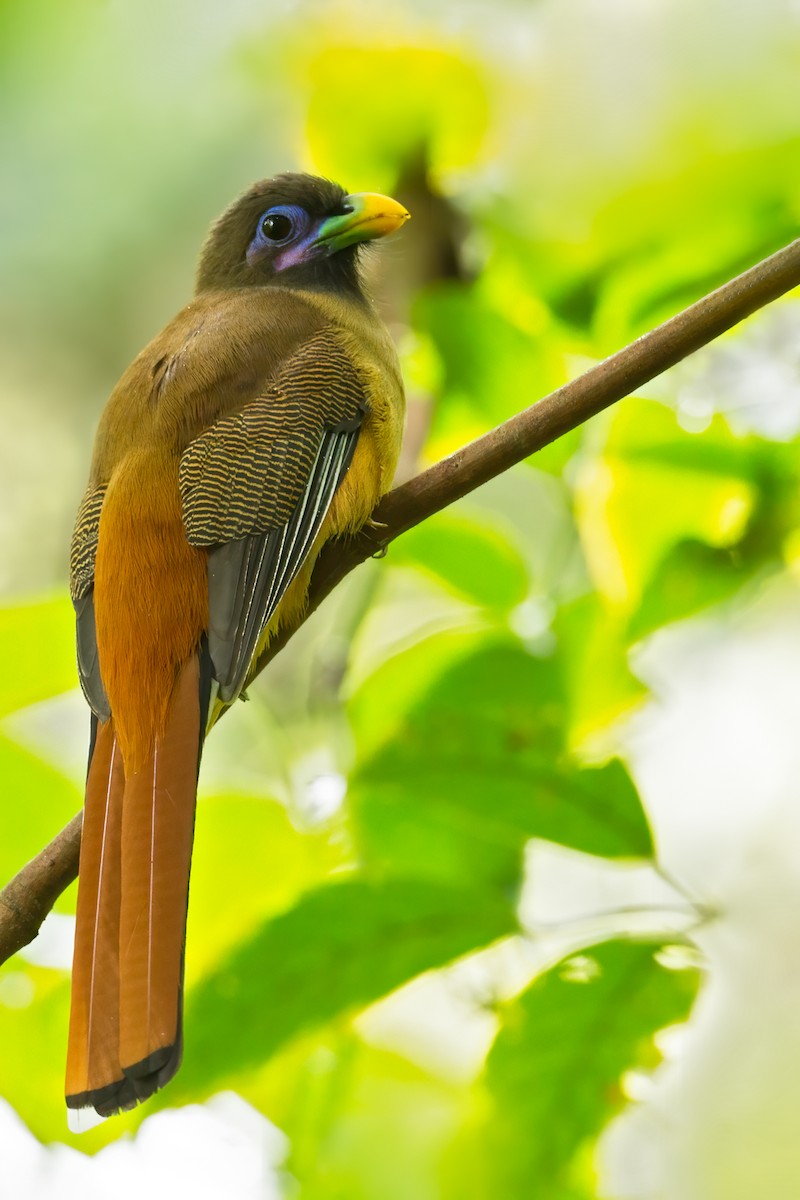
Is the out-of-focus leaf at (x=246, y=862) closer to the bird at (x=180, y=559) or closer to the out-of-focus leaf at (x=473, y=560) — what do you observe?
the bird at (x=180, y=559)

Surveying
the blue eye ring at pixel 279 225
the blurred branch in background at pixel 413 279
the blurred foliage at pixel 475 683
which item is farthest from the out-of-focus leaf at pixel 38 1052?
the blue eye ring at pixel 279 225

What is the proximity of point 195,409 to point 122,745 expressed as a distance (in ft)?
2.03

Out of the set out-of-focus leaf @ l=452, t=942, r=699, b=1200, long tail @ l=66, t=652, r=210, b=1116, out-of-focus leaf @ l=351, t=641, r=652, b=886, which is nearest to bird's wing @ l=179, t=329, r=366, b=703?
long tail @ l=66, t=652, r=210, b=1116

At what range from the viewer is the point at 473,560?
199 cm

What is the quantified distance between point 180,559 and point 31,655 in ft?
0.96

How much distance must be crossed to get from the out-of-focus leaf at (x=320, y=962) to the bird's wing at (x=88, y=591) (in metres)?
0.62

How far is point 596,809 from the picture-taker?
1.52 meters

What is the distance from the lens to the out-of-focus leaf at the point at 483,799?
152cm

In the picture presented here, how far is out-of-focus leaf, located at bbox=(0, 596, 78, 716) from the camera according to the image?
1824 millimetres

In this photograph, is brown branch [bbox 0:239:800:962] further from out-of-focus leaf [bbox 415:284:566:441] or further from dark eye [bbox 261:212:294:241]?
dark eye [bbox 261:212:294:241]

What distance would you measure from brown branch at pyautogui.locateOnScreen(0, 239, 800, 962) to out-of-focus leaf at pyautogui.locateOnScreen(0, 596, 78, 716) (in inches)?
7.3

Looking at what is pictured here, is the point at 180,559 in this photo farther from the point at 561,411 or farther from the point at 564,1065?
the point at 564,1065

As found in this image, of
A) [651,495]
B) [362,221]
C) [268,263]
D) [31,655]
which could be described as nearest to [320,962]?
A: [31,655]

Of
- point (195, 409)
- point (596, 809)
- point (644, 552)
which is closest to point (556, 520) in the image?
point (644, 552)
